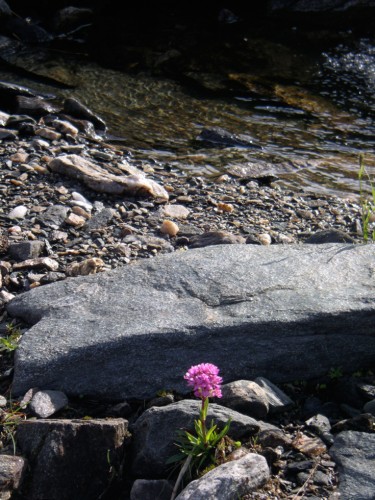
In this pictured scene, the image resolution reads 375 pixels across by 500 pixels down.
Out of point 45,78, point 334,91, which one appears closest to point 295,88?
point 334,91

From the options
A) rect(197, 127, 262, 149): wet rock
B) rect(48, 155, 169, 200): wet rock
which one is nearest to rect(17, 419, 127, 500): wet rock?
rect(48, 155, 169, 200): wet rock

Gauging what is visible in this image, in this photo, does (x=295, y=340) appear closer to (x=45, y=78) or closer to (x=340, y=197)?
(x=340, y=197)

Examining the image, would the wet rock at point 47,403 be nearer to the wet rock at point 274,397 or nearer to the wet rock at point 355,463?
the wet rock at point 274,397

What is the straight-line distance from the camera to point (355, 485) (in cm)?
230

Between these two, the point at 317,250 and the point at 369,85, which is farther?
the point at 369,85

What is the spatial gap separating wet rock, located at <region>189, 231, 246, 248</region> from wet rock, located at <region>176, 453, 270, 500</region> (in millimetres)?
1885

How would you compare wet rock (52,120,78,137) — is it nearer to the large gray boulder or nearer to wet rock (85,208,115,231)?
wet rock (85,208,115,231)

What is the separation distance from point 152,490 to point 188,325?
695mm

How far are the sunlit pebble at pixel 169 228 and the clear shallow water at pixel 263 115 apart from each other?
145cm

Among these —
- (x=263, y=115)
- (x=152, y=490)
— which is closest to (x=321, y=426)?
(x=152, y=490)

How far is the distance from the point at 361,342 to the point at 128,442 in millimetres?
1015

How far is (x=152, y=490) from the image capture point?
2.30 meters

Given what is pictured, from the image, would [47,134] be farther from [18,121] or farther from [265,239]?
[265,239]

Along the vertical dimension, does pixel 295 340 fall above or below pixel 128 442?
above
